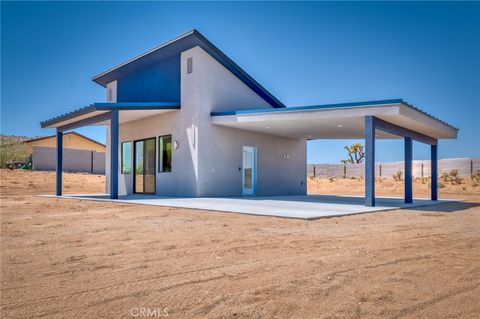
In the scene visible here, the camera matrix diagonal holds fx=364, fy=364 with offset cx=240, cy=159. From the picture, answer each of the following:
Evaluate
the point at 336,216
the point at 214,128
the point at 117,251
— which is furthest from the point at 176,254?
the point at 214,128

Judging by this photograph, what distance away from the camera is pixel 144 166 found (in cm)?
1553

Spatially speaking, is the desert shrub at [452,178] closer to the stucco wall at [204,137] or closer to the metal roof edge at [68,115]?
the stucco wall at [204,137]

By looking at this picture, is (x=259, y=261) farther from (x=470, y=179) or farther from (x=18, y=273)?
(x=470, y=179)

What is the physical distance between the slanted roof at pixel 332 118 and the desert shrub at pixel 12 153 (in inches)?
815

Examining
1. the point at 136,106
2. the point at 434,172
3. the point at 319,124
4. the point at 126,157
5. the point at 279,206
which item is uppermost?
the point at 136,106

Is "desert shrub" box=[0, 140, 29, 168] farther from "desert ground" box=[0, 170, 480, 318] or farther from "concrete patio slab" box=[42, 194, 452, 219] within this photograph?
"desert ground" box=[0, 170, 480, 318]

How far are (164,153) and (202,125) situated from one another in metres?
2.25

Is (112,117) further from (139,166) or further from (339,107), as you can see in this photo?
(339,107)

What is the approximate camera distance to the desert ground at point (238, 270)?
248 cm

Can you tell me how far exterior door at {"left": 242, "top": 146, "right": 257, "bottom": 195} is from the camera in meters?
15.2

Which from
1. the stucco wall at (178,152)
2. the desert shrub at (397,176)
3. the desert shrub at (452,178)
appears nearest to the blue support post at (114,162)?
the stucco wall at (178,152)

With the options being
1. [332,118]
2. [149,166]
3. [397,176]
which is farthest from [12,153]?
[397,176]

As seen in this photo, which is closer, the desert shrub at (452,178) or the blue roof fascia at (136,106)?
the blue roof fascia at (136,106)

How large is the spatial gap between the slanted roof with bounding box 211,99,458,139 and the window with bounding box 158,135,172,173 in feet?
6.92
